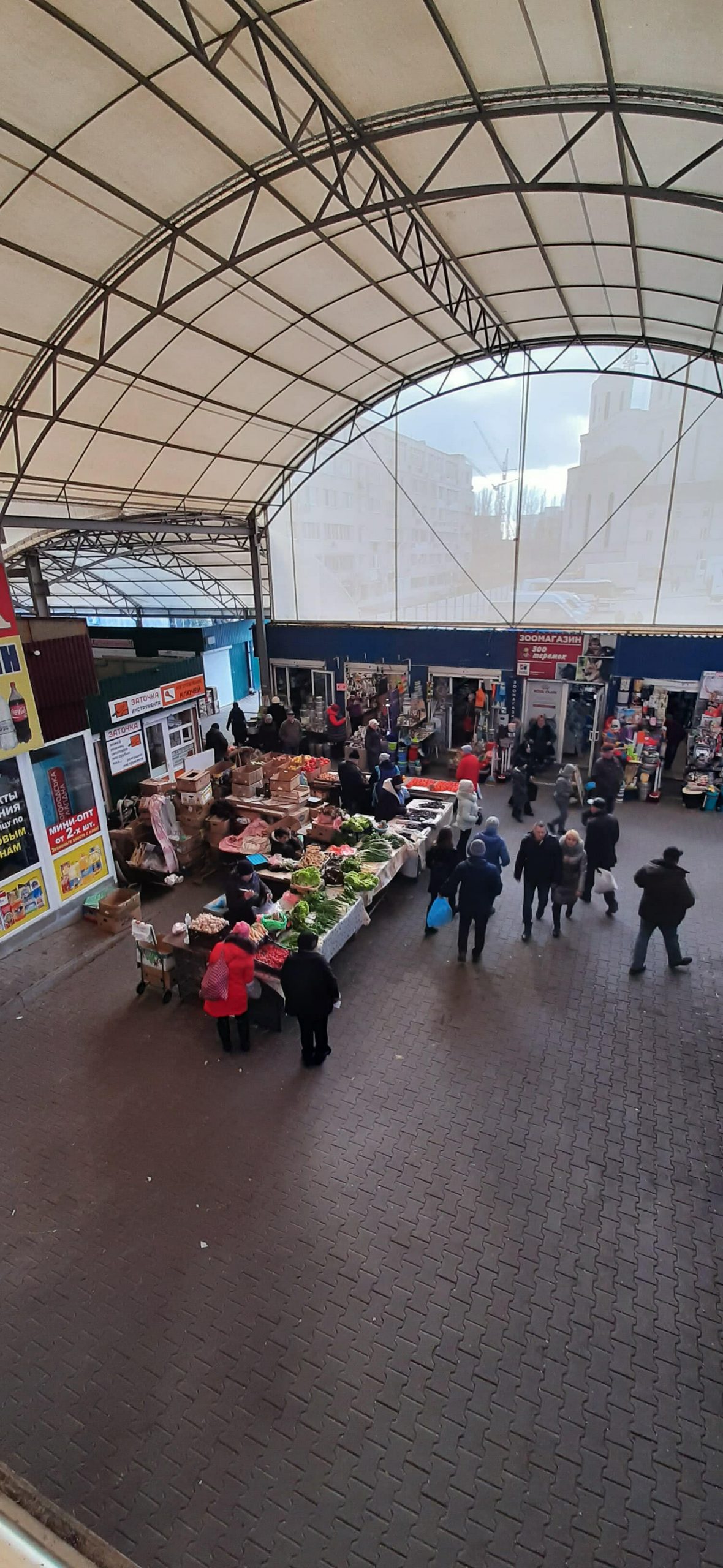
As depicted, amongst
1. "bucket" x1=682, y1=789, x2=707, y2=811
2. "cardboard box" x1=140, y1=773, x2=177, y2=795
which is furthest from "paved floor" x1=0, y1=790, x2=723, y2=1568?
"bucket" x1=682, y1=789, x2=707, y2=811

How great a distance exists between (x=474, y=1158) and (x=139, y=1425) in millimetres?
2940

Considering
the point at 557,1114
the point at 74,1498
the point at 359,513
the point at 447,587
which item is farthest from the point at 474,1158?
the point at 359,513

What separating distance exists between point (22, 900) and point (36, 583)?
38.6ft

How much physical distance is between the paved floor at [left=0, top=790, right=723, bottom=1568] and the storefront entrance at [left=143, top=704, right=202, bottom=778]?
6.60 m

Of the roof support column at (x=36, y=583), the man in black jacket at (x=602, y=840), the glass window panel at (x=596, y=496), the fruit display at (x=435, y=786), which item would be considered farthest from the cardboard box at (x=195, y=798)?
the roof support column at (x=36, y=583)

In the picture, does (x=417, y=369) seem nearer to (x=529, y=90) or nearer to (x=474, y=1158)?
(x=529, y=90)

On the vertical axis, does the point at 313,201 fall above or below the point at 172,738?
above

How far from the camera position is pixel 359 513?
17656 mm

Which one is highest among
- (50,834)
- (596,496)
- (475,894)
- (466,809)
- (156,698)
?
(596,496)

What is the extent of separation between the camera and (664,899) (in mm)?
7672

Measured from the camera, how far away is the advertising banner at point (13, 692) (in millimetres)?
8359

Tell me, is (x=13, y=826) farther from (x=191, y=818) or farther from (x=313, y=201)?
(x=313, y=201)

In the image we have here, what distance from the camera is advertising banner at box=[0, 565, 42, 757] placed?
836 cm

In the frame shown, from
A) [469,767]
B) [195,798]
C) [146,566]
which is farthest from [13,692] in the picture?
[146,566]
